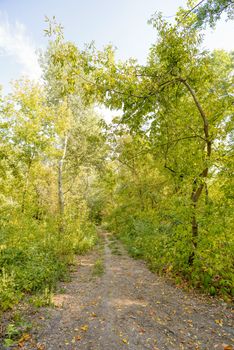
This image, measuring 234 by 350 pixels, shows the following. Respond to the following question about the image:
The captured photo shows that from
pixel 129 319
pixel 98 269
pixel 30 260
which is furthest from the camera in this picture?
pixel 98 269

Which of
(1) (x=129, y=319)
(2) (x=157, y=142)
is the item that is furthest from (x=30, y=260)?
(2) (x=157, y=142)

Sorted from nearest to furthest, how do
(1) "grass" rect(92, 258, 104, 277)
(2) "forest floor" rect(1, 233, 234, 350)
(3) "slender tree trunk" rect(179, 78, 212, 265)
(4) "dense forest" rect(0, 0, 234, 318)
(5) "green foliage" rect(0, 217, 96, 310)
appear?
1. (2) "forest floor" rect(1, 233, 234, 350)
2. (5) "green foliage" rect(0, 217, 96, 310)
3. (4) "dense forest" rect(0, 0, 234, 318)
4. (3) "slender tree trunk" rect(179, 78, 212, 265)
5. (1) "grass" rect(92, 258, 104, 277)

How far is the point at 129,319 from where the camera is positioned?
3756mm

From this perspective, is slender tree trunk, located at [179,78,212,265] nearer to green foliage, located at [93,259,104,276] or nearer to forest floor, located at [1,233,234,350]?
forest floor, located at [1,233,234,350]

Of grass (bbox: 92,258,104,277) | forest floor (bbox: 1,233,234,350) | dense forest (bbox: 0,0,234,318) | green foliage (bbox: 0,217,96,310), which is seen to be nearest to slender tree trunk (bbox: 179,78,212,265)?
dense forest (bbox: 0,0,234,318)

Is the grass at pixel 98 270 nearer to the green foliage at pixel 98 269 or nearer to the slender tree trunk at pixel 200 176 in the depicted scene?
the green foliage at pixel 98 269

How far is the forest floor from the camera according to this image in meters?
3.12

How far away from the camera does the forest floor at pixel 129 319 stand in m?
3.12

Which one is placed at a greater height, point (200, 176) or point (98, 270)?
point (200, 176)

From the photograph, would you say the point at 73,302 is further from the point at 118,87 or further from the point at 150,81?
the point at 150,81

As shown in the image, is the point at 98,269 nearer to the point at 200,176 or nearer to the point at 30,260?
the point at 30,260

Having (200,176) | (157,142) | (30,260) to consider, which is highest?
(157,142)

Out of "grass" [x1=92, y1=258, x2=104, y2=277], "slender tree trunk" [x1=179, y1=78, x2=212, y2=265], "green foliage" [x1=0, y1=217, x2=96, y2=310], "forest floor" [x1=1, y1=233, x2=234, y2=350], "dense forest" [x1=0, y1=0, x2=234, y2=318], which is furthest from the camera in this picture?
"grass" [x1=92, y1=258, x2=104, y2=277]

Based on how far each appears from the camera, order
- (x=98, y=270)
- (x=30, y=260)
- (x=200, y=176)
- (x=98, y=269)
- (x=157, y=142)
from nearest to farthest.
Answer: (x=200, y=176)
(x=30, y=260)
(x=157, y=142)
(x=98, y=270)
(x=98, y=269)
